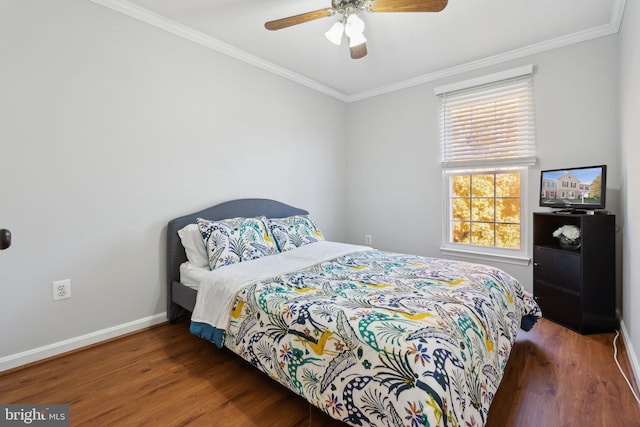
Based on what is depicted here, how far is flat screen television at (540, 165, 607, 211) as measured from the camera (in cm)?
235

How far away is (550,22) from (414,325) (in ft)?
Result: 9.31

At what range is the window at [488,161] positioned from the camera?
3.02 metres

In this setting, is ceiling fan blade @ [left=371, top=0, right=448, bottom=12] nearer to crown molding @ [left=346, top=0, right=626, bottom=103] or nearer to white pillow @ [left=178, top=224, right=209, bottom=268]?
crown molding @ [left=346, top=0, right=626, bottom=103]

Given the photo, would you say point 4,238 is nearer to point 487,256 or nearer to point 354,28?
point 354,28

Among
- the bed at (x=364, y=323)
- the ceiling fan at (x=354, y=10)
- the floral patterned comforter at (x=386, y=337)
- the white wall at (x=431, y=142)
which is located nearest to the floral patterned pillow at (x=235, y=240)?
the bed at (x=364, y=323)

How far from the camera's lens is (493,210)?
3285 mm

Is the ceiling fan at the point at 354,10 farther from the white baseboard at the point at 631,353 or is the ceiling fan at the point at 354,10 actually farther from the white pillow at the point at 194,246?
the white baseboard at the point at 631,353

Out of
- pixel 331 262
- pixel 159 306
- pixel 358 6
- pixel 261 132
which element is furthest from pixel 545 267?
pixel 159 306

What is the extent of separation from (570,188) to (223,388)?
3005 mm

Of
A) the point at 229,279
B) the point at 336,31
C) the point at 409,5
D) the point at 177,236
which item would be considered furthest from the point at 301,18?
the point at 177,236

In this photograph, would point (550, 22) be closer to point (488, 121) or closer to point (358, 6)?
point (488, 121)

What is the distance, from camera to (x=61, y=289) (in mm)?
2059

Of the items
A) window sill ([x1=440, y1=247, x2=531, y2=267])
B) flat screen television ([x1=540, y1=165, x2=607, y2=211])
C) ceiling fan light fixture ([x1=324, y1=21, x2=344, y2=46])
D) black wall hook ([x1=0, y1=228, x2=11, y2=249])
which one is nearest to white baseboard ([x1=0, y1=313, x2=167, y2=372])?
black wall hook ([x1=0, y1=228, x2=11, y2=249])

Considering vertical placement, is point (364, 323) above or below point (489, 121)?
below
